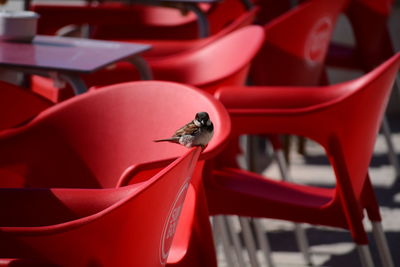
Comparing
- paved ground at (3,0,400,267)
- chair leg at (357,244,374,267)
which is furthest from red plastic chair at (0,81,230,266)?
paved ground at (3,0,400,267)

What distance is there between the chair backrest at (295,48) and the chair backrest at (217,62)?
35cm

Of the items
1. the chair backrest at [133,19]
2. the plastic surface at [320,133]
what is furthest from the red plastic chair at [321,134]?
the chair backrest at [133,19]

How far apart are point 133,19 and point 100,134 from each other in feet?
8.73

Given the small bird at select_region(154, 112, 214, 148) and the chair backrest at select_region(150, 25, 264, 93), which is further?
the chair backrest at select_region(150, 25, 264, 93)

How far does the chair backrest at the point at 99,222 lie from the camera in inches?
51.0

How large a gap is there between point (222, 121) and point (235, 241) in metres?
1.21

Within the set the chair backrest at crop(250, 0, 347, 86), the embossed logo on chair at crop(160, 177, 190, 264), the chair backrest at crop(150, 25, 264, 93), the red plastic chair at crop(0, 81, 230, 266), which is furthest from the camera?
the chair backrest at crop(250, 0, 347, 86)

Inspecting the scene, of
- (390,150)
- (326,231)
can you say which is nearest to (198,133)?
(326,231)

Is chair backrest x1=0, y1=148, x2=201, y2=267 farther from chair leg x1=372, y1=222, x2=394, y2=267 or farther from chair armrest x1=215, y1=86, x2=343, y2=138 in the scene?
chair leg x1=372, y1=222, x2=394, y2=267

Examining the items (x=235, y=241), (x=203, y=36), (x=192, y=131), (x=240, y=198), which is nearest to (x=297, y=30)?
(x=203, y=36)

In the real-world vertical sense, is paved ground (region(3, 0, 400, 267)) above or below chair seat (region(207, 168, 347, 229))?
below

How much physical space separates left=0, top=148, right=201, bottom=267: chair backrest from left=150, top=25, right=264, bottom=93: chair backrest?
140 cm

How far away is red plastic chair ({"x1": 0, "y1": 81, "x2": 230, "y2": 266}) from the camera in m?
2.08

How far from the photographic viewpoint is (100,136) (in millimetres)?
2174
